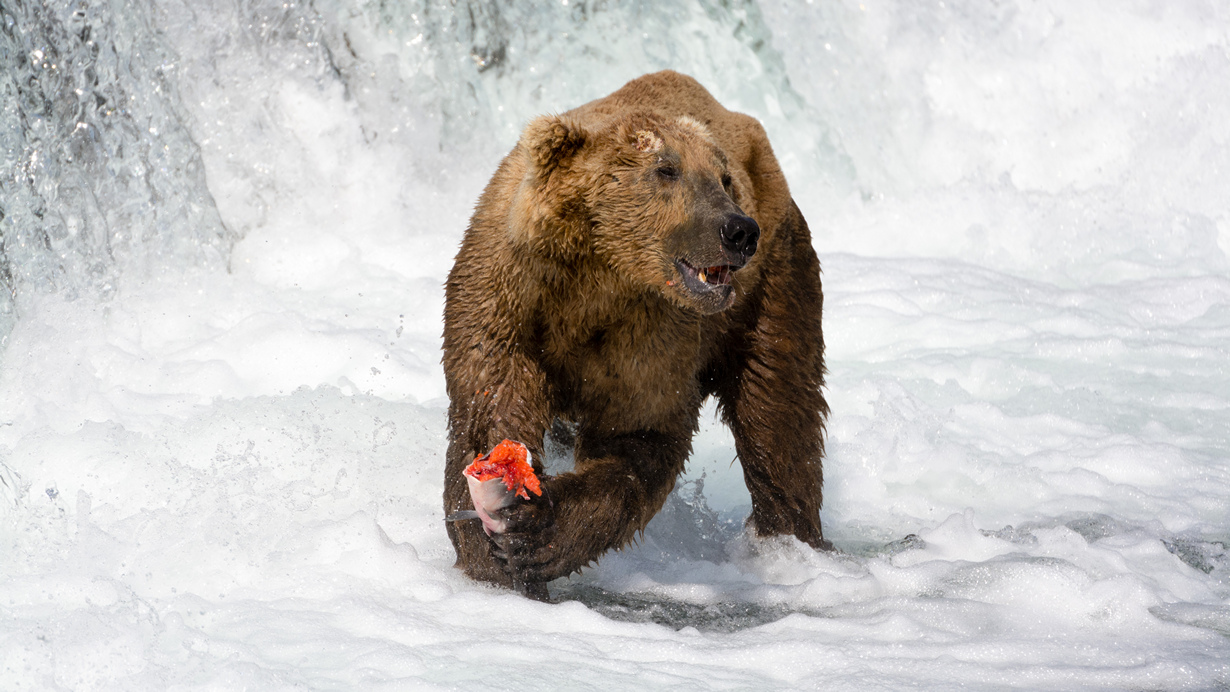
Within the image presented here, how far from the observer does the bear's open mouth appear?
4.43 m

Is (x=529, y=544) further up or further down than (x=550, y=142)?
further down

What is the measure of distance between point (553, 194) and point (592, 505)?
1204mm

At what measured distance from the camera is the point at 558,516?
470 centimetres

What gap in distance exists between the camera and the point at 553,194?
14.9ft

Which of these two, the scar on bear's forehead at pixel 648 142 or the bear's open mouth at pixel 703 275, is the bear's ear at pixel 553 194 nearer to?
the scar on bear's forehead at pixel 648 142

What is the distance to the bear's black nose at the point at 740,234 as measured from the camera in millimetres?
4273

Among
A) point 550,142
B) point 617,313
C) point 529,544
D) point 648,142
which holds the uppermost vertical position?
point 648,142

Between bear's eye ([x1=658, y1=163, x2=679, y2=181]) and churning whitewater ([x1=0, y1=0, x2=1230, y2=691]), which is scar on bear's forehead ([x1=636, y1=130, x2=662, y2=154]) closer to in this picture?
bear's eye ([x1=658, y1=163, x2=679, y2=181])

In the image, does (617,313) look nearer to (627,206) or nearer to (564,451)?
(627,206)

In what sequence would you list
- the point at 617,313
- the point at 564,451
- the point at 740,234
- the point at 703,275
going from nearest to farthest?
1. the point at 740,234
2. the point at 703,275
3. the point at 617,313
4. the point at 564,451

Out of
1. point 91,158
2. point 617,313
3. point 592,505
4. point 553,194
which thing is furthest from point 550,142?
point 91,158

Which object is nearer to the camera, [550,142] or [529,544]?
[550,142]

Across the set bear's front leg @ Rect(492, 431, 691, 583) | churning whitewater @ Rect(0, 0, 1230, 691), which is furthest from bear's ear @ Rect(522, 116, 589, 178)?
churning whitewater @ Rect(0, 0, 1230, 691)

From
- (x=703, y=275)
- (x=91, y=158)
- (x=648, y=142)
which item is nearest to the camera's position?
(x=703, y=275)
